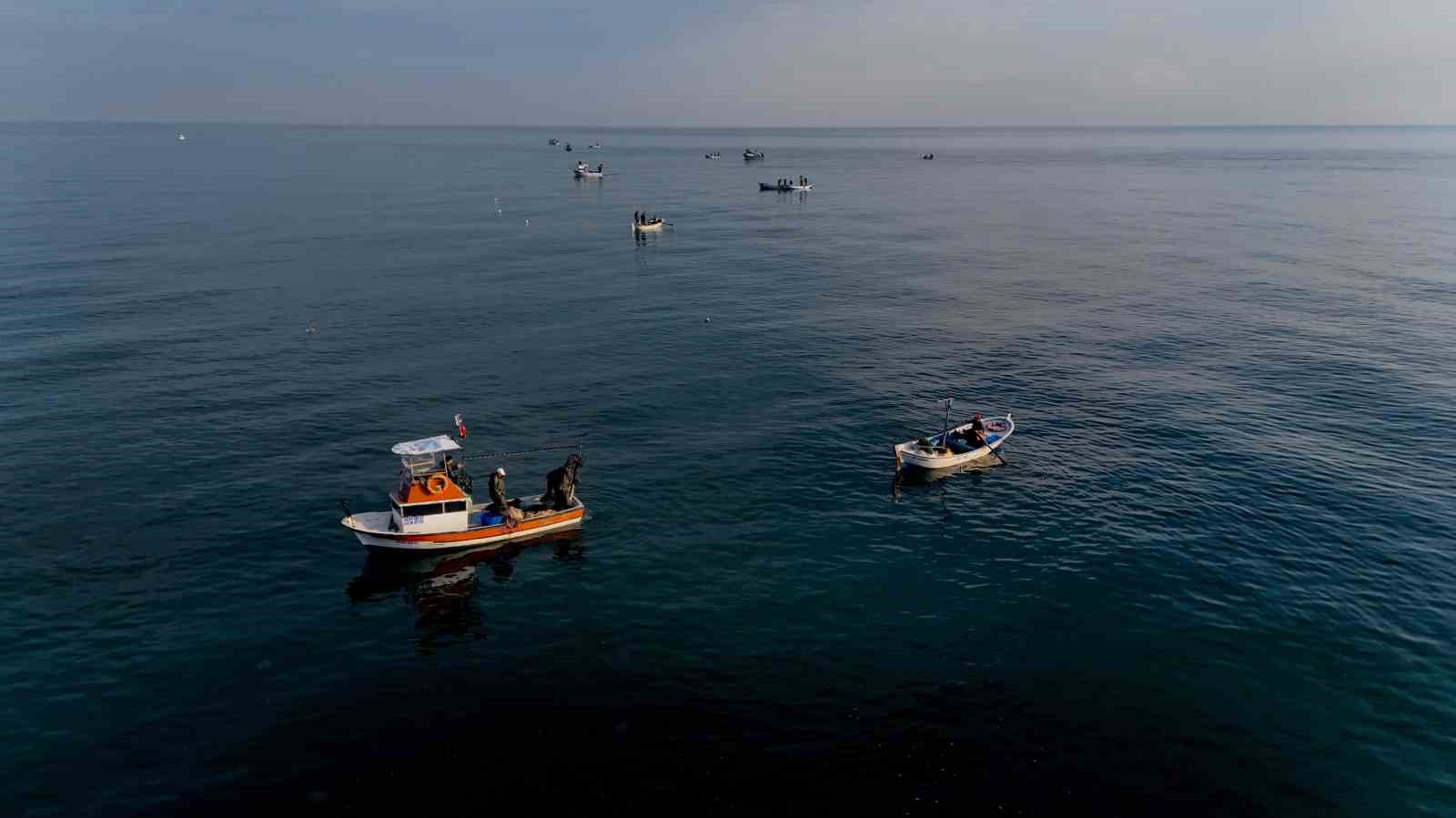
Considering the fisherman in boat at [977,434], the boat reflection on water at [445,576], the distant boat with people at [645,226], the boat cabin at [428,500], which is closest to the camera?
the boat reflection on water at [445,576]

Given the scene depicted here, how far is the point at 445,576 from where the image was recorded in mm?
50438

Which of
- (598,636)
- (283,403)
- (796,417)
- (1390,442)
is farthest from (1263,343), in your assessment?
(283,403)

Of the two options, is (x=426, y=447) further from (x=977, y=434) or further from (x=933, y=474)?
(x=977, y=434)

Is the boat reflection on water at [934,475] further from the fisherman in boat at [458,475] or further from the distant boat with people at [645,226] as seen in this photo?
the distant boat with people at [645,226]

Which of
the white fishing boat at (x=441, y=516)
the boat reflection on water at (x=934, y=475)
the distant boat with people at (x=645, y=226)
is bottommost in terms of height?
the boat reflection on water at (x=934, y=475)

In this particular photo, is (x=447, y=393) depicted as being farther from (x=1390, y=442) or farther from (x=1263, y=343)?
(x=1263, y=343)

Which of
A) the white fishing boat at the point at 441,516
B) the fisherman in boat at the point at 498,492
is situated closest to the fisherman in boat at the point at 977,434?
the white fishing boat at the point at 441,516

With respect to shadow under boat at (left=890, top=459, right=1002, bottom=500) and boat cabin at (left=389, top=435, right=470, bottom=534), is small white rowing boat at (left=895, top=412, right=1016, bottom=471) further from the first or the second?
boat cabin at (left=389, top=435, right=470, bottom=534)

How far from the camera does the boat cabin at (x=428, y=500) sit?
1993 inches

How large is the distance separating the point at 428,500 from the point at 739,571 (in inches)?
770

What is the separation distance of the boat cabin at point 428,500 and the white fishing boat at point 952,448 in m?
31.8

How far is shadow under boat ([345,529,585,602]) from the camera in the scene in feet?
159

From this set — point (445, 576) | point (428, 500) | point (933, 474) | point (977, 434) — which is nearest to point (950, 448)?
point (977, 434)

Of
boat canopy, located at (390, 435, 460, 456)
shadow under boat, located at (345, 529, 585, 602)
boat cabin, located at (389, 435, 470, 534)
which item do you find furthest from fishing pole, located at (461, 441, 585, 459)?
shadow under boat, located at (345, 529, 585, 602)
